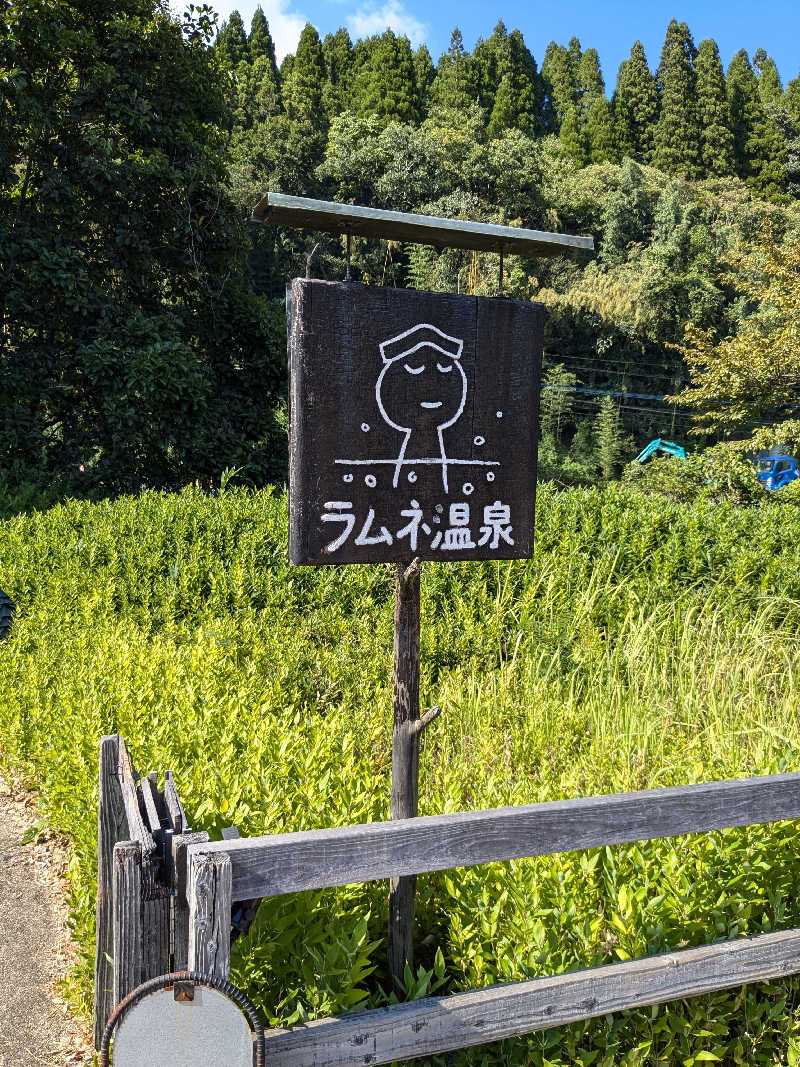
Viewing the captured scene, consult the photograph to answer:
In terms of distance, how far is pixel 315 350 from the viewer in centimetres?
238

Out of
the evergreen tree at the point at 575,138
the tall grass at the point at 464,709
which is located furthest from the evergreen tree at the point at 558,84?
the tall grass at the point at 464,709

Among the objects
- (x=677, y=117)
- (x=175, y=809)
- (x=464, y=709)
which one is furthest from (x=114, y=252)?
(x=677, y=117)

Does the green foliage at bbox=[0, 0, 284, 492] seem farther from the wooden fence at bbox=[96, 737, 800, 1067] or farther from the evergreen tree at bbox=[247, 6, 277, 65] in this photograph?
the evergreen tree at bbox=[247, 6, 277, 65]

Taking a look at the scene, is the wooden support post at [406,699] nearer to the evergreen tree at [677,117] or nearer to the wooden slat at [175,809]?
the wooden slat at [175,809]

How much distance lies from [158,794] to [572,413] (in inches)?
1443

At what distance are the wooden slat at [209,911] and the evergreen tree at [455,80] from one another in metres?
52.3

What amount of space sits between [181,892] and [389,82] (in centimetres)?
5361

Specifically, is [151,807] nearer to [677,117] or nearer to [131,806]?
[131,806]

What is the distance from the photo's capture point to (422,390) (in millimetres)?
2521

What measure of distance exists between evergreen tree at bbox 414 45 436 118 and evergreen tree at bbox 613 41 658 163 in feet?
38.2

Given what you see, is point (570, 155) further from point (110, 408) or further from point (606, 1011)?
point (606, 1011)

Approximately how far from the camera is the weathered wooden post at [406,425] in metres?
2.39

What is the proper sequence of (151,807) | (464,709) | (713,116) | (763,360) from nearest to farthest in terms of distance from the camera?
(151,807), (464,709), (763,360), (713,116)

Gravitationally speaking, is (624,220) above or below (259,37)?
below
